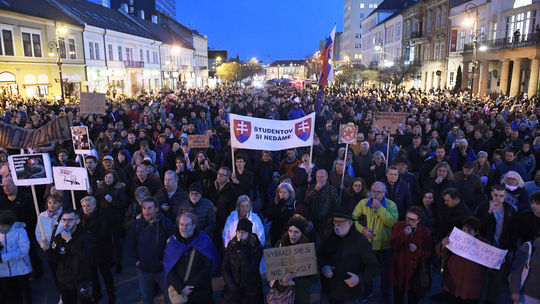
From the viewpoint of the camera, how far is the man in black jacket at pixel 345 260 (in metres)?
4.08

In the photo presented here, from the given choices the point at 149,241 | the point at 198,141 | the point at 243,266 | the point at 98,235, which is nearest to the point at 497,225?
the point at 243,266

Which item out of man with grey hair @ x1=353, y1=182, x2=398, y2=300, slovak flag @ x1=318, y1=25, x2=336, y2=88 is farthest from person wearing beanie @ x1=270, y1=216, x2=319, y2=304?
slovak flag @ x1=318, y1=25, x2=336, y2=88

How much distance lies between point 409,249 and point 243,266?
1.98 m

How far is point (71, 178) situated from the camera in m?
5.75

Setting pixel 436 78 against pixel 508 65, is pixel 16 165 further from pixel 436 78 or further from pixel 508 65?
pixel 436 78

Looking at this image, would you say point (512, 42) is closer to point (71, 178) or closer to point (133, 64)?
point (71, 178)

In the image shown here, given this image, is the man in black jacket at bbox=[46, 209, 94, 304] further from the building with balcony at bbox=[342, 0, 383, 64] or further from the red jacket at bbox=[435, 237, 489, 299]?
the building with balcony at bbox=[342, 0, 383, 64]

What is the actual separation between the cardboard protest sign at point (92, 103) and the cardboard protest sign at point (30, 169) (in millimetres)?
5995

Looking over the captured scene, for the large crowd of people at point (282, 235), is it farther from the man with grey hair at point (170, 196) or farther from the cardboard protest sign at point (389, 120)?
the cardboard protest sign at point (389, 120)

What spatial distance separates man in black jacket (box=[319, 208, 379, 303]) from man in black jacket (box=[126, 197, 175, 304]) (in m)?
1.92

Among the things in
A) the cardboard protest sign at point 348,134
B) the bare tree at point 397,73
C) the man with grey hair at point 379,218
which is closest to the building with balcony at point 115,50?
the bare tree at point 397,73

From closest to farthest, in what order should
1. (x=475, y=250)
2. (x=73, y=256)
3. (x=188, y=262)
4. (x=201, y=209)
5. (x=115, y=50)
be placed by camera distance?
1. (x=475, y=250)
2. (x=188, y=262)
3. (x=73, y=256)
4. (x=201, y=209)
5. (x=115, y=50)

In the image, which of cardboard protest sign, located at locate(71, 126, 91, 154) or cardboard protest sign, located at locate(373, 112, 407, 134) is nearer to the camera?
cardboard protest sign, located at locate(71, 126, 91, 154)

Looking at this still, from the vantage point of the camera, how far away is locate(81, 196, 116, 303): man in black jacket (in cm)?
504
